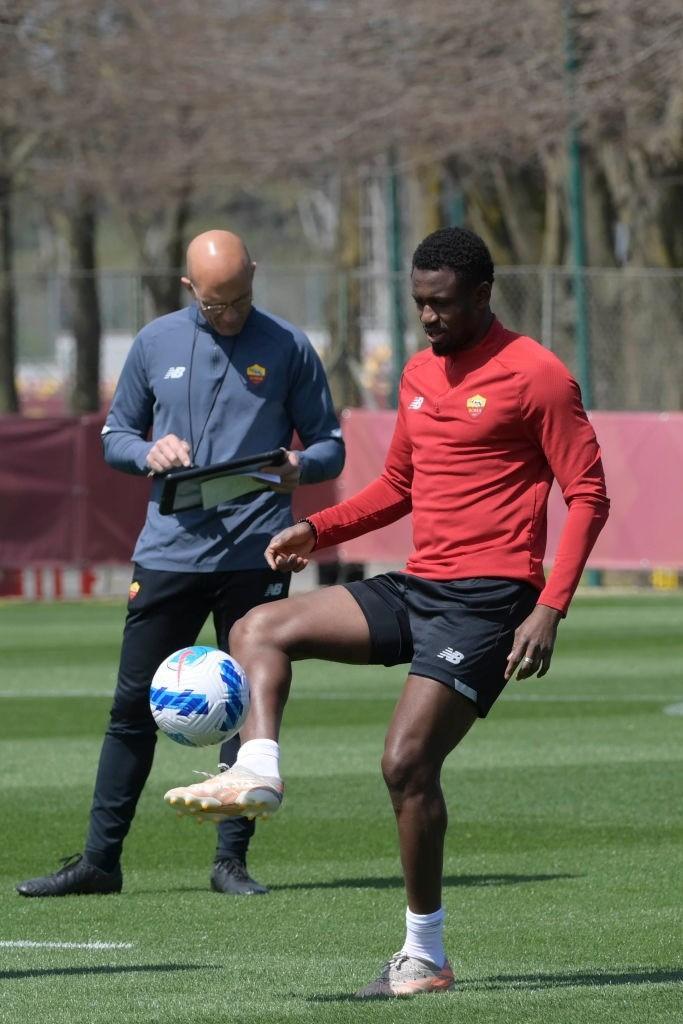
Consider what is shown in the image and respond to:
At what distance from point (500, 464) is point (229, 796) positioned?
1320mm

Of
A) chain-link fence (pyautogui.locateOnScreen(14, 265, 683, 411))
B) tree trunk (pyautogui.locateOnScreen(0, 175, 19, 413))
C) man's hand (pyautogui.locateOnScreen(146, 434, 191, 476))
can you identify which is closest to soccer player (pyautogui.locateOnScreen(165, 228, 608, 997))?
man's hand (pyautogui.locateOnScreen(146, 434, 191, 476))

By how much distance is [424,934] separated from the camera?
245 inches

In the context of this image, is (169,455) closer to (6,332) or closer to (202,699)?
(202,699)

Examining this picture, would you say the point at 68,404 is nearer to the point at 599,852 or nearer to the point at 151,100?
the point at 151,100

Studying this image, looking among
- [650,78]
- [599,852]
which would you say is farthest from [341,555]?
[599,852]

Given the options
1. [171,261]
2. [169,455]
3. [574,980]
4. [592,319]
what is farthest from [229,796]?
[171,261]

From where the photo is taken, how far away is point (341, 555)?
23.7m

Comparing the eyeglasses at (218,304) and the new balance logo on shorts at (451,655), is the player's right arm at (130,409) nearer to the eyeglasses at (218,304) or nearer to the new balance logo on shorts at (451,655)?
the eyeglasses at (218,304)

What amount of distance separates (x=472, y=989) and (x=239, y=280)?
107 inches

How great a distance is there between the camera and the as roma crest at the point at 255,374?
7.98m

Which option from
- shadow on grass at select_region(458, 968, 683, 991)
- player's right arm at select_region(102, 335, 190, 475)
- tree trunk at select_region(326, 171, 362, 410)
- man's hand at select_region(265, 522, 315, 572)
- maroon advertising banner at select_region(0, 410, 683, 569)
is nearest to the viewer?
shadow on grass at select_region(458, 968, 683, 991)

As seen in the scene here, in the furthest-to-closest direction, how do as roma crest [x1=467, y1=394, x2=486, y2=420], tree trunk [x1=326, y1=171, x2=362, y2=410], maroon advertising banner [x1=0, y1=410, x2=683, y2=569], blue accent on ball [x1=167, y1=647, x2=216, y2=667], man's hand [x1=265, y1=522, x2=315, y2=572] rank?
tree trunk [x1=326, y1=171, x2=362, y2=410], maroon advertising banner [x1=0, y1=410, x2=683, y2=569], man's hand [x1=265, y1=522, x2=315, y2=572], as roma crest [x1=467, y1=394, x2=486, y2=420], blue accent on ball [x1=167, y1=647, x2=216, y2=667]

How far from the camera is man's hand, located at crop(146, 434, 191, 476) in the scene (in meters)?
7.05

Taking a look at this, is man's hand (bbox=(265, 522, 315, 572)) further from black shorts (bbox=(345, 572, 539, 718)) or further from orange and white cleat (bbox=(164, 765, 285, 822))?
orange and white cleat (bbox=(164, 765, 285, 822))
